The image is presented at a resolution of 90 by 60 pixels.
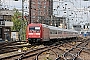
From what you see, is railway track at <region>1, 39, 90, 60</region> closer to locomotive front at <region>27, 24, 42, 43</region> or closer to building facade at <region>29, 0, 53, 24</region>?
locomotive front at <region>27, 24, 42, 43</region>

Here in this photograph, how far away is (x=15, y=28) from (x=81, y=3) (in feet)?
128

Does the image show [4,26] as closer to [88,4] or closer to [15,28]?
[15,28]

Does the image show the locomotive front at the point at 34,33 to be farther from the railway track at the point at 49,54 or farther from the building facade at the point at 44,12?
the building facade at the point at 44,12

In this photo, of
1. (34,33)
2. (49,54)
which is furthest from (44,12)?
(49,54)

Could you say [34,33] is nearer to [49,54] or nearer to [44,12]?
[49,54]

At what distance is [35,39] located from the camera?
30188 mm

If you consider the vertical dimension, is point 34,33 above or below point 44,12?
below

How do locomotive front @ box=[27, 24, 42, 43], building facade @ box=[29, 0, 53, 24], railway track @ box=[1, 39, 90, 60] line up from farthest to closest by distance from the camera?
building facade @ box=[29, 0, 53, 24] < locomotive front @ box=[27, 24, 42, 43] < railway track @ box=[1, 39, 90, 60]

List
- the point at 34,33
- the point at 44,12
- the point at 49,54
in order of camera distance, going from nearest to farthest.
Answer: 1. the point at 49,54
2. the point at 34,33
3. the point at 44,12

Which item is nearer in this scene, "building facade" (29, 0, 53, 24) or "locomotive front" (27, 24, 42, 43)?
"locomotive front" (27, 24, 42, 43)

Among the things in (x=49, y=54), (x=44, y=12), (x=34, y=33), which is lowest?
(x=49, y=54)

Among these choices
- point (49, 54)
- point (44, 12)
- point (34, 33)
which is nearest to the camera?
point (49, 54)

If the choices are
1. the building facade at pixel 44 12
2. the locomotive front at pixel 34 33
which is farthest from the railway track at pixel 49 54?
the building facade at pixel 44 12

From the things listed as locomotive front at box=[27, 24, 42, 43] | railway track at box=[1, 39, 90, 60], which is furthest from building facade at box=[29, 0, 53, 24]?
railway track at box=[1, 39, 90, 60]
